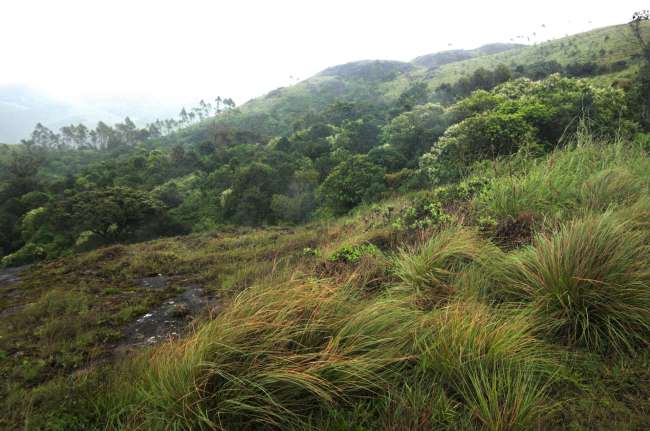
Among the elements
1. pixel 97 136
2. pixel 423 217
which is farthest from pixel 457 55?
pixel 423 217

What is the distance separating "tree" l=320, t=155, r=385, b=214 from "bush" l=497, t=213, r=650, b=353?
22.2m

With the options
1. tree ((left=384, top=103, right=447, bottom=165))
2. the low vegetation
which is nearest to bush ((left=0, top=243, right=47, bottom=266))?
the low vegetation

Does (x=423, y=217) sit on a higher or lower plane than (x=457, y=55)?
lower

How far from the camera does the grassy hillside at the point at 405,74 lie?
152 ft

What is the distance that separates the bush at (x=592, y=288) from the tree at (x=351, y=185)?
2221 centimetres

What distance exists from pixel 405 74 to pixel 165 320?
106886mm

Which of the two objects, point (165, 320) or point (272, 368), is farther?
point (165, 320)

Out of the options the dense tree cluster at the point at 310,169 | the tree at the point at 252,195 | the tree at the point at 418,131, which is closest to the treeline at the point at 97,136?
the dense tree cluster at the point at 310,169

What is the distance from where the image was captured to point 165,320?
5453 mm

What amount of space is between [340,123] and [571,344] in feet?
171

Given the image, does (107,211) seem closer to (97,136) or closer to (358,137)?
(358,137)

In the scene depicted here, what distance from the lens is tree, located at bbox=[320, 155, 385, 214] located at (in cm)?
2585

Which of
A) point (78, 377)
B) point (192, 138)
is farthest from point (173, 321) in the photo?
point (192, 138)

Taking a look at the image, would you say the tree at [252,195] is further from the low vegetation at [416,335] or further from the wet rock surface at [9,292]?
the low vegetation at [416,335]
